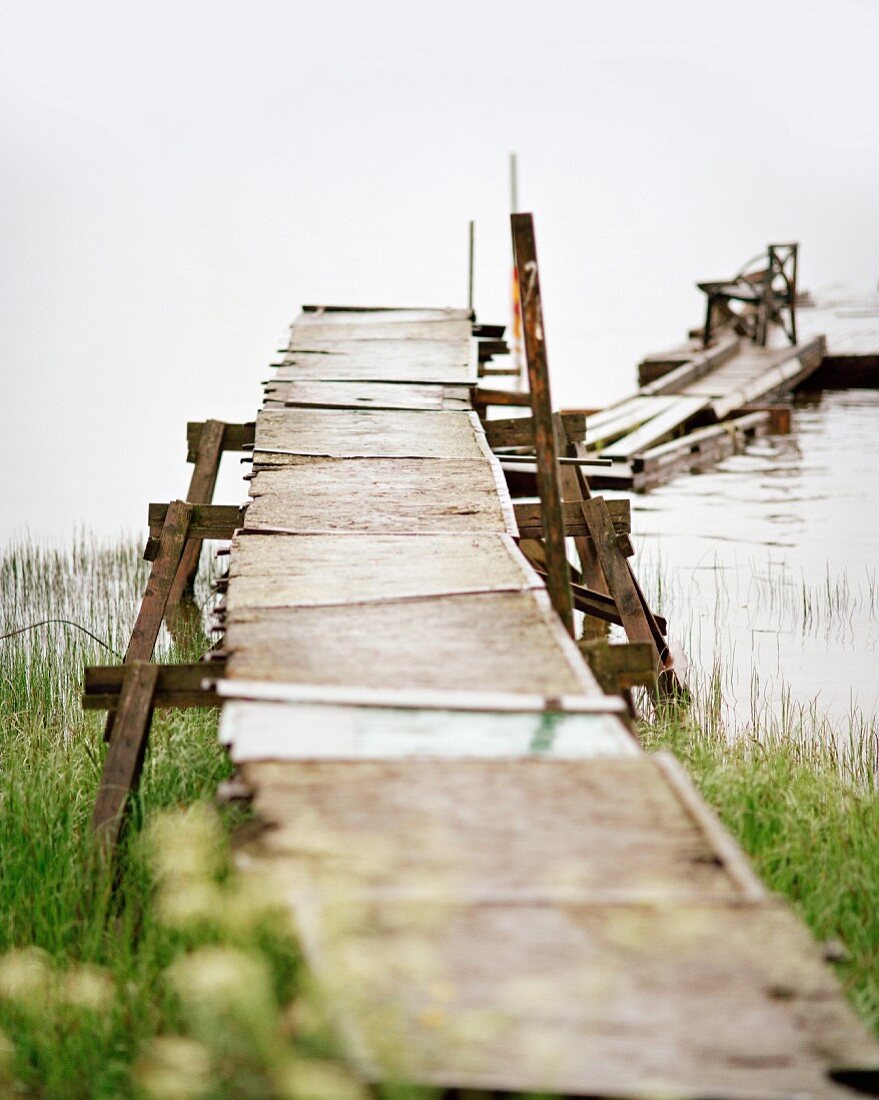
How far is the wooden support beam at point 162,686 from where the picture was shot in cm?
389

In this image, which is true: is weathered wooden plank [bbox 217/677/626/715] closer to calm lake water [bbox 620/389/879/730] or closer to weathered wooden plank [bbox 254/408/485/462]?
weathered wooden plank [bbox 254/408/485/462]

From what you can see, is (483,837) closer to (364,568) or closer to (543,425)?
(543,425)

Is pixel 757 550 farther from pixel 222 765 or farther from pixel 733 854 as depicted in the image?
pixel 733 854

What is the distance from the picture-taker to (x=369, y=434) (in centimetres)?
686

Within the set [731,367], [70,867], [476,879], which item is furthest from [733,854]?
[731,367]

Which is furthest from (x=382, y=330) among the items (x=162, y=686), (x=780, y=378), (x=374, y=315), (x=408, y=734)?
(x=780, y=378)

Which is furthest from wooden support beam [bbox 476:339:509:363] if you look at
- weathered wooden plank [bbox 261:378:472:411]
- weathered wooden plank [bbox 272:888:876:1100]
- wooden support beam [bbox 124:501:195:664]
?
weathered wooden plank [bbox 272:888:876:1100]

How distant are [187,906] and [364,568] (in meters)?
2.09

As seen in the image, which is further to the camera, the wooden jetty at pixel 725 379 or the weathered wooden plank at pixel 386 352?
the wooden jetty at pixel 725 379

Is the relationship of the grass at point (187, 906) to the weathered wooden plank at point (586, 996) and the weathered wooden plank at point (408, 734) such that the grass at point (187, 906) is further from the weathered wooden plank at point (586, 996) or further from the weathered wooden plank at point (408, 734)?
the weathered wooden plank at point (408, 734)

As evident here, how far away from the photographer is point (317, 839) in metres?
2.52

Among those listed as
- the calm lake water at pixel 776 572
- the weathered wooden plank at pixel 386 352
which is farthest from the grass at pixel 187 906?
the weathered wooden plank at pixel 386 352

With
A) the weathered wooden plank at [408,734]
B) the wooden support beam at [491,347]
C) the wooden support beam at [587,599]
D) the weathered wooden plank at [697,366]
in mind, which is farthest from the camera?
the weathered wooden plank at [697,366]

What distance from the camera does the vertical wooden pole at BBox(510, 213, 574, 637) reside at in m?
3.99
